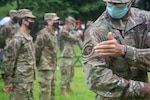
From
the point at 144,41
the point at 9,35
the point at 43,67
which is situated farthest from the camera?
the point at 9,35

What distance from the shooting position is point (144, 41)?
11.4 feet

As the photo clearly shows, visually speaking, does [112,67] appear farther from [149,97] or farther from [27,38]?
[27,38]

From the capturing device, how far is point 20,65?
7.39 metres

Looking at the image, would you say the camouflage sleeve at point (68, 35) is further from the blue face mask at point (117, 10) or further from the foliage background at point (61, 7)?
the foliage background at point (61, 7)

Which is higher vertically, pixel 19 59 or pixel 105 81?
pixel 19 59

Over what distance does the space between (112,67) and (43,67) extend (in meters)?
5.56

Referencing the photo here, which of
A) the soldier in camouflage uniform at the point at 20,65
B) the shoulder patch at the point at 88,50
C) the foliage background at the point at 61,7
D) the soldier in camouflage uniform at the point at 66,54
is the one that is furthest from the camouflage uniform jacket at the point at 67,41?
the foliage background at the point at 61,7

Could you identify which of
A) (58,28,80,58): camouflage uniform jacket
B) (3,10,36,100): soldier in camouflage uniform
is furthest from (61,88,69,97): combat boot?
(3,10,36,100): soldier in camouflage uniform

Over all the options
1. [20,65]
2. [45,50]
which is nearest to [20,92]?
[20,65]

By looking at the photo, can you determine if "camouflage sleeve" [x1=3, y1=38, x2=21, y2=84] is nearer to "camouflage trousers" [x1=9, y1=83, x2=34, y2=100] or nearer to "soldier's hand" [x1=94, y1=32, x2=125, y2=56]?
"camouflage trousers" [x1=9, y1=83, x2=34, y2=100]

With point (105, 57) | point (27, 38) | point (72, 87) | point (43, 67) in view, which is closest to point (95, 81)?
point (105, 57)

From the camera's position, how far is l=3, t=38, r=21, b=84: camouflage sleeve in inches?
285

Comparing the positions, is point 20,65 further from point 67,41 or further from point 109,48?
point 109,48

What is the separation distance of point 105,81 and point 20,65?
4.32 metres
